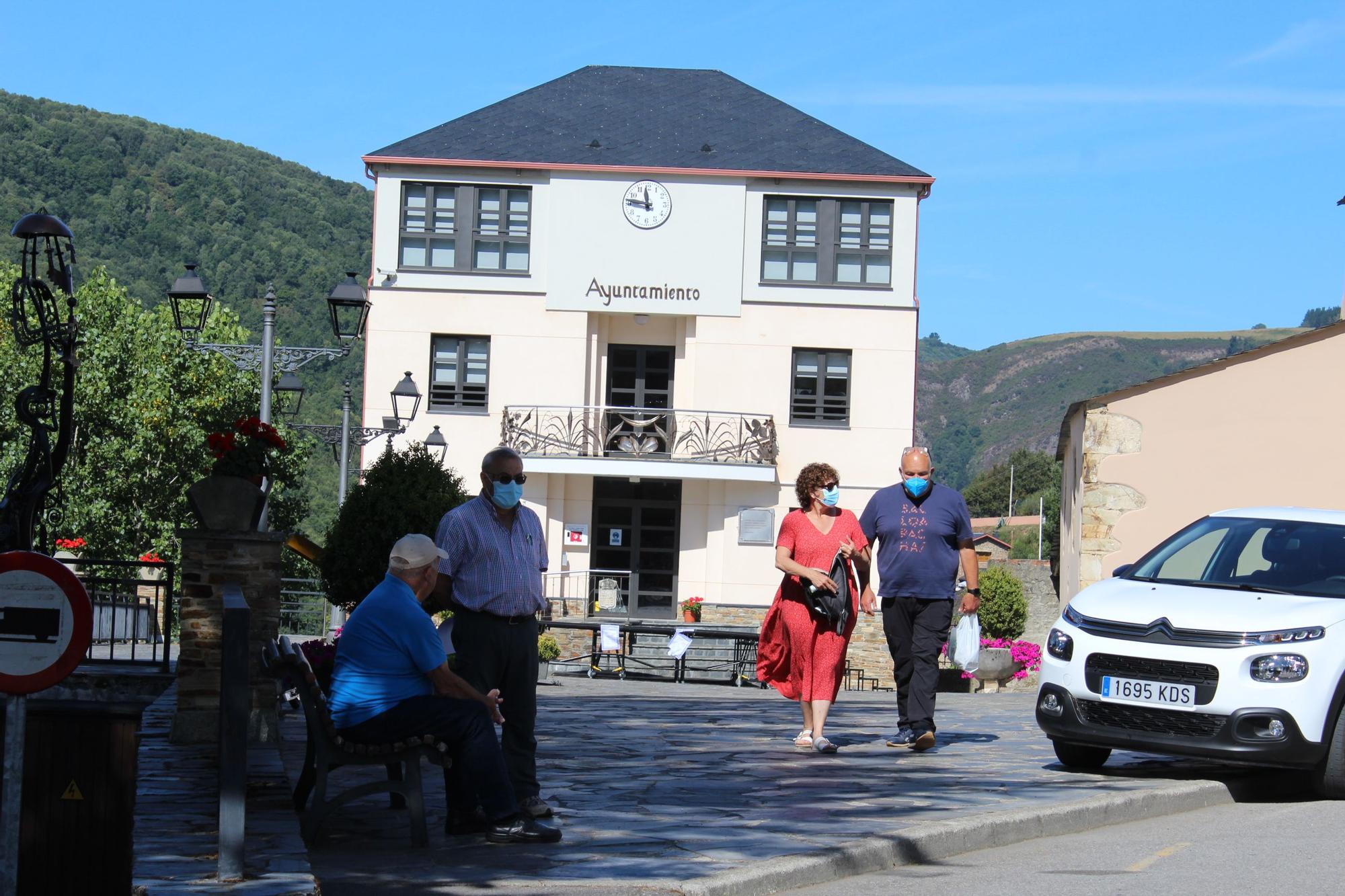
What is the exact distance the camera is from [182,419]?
49.0 metres

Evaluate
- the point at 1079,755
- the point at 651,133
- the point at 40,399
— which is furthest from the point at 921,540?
the point at 651,133

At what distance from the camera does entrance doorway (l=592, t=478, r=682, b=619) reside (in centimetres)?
3762

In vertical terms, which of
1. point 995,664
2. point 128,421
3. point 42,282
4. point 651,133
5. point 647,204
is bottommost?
point 995,664

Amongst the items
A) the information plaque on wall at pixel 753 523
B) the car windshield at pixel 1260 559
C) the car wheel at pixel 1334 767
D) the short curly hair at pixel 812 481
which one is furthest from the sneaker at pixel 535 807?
the information plaque on wall at pixel 753 523

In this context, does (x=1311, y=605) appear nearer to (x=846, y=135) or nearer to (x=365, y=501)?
(x=365, y=501)

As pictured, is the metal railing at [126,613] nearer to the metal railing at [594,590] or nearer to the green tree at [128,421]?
the metal railing at [594,590]

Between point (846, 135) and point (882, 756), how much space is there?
30670 mm

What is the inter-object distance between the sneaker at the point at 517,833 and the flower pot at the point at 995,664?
1895 centimetres

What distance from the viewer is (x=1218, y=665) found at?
881 centimetres

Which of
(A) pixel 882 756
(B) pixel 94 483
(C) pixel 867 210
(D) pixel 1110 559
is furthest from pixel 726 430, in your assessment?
(A) pixel 882 756

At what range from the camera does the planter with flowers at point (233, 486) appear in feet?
31.1

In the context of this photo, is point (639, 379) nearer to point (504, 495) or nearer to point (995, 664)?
point (995, 664)

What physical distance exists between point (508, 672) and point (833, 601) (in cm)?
313

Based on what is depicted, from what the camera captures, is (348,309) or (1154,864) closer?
(1154,864)
